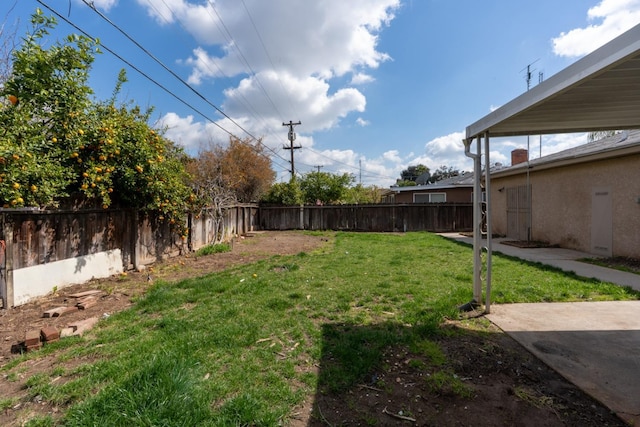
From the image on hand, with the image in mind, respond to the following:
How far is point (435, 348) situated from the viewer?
3027 mm

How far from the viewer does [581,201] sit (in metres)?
8.73

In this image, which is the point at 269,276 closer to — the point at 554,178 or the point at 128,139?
the point at 128,139

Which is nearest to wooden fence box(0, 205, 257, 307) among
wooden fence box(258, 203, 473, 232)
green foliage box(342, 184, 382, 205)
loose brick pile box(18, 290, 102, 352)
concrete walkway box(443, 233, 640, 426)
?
loose brick pile box(18, 290, 102, 352)

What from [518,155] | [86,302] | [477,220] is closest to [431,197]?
[518,155]

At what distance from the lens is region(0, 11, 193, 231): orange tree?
4270 millimetres

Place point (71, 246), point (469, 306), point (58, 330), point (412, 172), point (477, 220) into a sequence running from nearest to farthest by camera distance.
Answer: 1. point (58, 330)
2. point (477, 220)
3. point (469, 306)
4. point (71, 246)
5. point (412, 172)

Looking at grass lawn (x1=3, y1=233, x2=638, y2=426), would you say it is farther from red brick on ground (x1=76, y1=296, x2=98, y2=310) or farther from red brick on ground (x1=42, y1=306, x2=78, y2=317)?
red brick on ground (x1=42, y1=306, x2=78, y2=317)

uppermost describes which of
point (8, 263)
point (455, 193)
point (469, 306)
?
point (455, 193)

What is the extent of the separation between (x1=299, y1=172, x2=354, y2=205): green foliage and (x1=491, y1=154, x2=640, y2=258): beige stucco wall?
9.36 metres

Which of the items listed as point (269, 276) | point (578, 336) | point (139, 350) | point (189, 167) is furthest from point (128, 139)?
point (189, 167)

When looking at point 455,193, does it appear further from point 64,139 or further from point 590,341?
point 64,139

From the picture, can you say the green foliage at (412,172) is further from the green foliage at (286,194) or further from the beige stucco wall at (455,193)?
the green foliage at (286,194)

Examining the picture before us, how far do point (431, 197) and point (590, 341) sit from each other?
59.5 feet

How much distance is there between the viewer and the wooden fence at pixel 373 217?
631 inches
